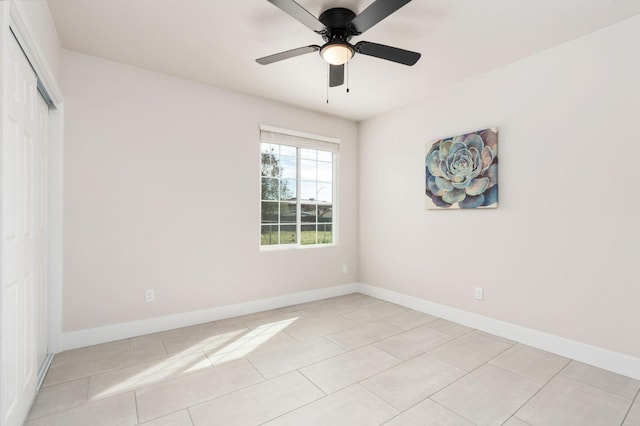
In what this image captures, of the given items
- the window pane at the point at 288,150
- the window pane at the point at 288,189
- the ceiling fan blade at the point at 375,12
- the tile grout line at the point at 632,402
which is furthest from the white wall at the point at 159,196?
the tile grout line at the point at 632,402

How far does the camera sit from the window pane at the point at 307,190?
4.35m

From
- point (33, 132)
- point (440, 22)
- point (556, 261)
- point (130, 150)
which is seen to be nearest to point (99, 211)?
point (130, 150)

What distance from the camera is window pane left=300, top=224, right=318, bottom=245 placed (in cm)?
437

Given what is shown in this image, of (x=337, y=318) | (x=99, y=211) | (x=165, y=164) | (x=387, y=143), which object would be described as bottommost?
(x=337, y=318)

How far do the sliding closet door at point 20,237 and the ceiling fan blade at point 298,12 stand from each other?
141cm

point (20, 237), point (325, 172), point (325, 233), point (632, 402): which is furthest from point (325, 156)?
point (632, 402)

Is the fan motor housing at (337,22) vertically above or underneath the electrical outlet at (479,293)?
above

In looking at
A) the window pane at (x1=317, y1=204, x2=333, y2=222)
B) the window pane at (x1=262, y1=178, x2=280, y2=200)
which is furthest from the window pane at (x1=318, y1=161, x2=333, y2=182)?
the window pane at (x1=262, y1=178, x2=280, y2=200)

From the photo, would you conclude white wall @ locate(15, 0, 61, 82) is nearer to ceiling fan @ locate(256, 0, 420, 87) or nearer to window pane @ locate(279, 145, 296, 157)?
ceiling fan @ locate(256, 0, 420, 87)

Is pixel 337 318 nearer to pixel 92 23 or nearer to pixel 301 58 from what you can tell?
pixel 301 58

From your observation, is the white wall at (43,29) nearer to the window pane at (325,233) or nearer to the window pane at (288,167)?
the window pane at (288,167)

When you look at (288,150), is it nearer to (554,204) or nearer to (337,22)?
(337,22)

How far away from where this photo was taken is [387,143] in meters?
4.38

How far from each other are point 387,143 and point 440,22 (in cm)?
208
